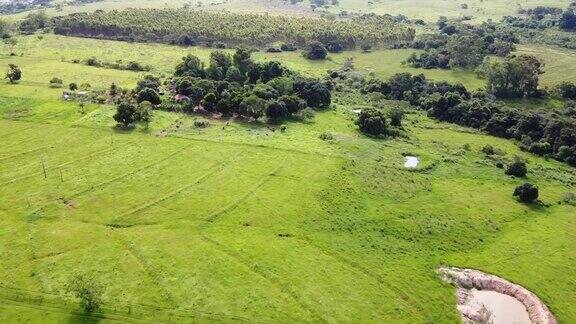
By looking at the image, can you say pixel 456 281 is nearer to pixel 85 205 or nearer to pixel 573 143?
pixel 85 205

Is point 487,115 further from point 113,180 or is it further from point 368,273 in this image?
point 113,180

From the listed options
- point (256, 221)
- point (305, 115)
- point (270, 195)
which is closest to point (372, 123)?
point (305, 115)

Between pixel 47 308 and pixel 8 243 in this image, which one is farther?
pixel 8 243

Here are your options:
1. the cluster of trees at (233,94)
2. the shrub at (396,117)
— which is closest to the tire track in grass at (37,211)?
the cluster of trees at (233,94)

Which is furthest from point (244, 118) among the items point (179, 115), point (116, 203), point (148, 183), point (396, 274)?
point (396, 274)

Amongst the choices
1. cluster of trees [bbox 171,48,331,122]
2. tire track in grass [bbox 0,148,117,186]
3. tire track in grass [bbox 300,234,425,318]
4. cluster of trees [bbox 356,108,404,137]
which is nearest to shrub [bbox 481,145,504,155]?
cluster of trees [bbox 356,108,404,137]
